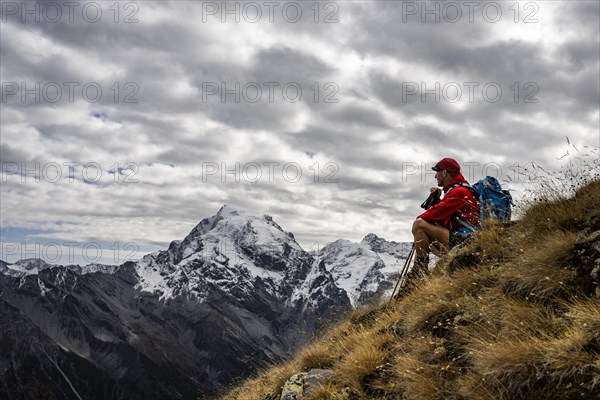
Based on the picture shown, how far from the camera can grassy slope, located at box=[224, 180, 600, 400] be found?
4848mm

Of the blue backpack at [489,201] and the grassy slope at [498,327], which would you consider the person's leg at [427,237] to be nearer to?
the blue backpack at [489,201]

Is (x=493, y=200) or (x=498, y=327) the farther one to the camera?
(x=493, y=200)

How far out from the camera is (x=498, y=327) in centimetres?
598

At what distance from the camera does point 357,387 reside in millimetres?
6980

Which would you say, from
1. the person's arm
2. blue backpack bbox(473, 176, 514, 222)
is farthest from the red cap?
the person's arm

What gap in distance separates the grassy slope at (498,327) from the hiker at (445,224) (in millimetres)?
691

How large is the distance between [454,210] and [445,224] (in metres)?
0.35

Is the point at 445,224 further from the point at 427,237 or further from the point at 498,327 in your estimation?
the point at 498,327

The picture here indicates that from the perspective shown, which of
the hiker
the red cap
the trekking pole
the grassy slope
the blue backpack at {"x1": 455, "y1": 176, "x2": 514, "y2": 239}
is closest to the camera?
the grassy slope

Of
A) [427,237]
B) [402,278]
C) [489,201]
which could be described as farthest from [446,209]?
[402,278]

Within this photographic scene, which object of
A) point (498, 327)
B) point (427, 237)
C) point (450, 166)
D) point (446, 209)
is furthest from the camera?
point (450, 166)

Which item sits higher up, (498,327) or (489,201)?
(489,201)

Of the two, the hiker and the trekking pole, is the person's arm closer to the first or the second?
the hiker

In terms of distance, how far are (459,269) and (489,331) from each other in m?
2.44
